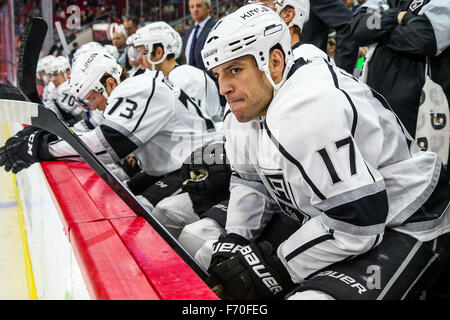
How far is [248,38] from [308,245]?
0.52m

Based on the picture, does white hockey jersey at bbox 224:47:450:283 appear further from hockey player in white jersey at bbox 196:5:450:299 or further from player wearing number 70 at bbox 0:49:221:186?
player wearing number 70 at bbox 0:49:221:186

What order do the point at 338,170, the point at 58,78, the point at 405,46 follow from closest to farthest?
the point at 338,170 < the point at 405,46 < the point at 58,78

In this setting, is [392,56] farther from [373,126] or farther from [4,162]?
[4,162]

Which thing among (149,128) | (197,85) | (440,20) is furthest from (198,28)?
(440,20)

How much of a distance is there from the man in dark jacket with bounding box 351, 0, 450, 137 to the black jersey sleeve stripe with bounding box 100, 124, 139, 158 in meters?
1.05

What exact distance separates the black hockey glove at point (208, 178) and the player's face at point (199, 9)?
160 centimetres

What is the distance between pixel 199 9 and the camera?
3236 millimetres

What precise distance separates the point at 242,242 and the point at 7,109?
70cm

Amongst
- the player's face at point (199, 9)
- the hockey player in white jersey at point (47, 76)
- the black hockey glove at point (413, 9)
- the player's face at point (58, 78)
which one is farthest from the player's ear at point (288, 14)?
the player's face at point (58, 78)

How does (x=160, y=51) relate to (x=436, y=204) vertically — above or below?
above

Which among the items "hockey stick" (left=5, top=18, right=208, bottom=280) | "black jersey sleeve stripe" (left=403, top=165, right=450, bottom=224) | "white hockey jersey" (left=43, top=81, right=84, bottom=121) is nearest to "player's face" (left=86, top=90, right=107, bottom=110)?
"hockey stick" (left=5, top=18, right=208, bottom=280)

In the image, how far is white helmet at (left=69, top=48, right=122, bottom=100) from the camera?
2123 mm

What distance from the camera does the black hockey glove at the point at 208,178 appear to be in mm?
1885

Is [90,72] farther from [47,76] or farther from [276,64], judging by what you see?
[47,76]
